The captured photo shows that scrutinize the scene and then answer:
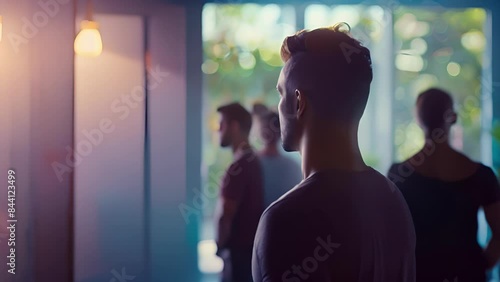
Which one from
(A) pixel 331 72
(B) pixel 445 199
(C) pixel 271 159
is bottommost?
(B) pixel 445 199

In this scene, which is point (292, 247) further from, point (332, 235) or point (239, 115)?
point (239, 115)

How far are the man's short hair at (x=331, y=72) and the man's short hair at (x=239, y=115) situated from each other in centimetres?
20

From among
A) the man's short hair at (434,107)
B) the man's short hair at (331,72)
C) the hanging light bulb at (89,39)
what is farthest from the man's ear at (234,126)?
the man's short hair at (434,107)

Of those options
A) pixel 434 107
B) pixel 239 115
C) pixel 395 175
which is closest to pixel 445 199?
pixel 395 175

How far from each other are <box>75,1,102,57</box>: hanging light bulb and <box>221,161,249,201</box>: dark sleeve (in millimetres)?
538

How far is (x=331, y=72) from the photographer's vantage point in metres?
1.50

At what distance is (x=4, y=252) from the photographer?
6.11 ft

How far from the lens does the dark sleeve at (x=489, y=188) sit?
177 cm

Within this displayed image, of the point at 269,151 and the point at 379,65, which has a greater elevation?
Answer: the point at 379,65

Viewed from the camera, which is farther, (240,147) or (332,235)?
(240,147)

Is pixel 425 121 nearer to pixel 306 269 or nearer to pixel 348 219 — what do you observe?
pixel 348 219

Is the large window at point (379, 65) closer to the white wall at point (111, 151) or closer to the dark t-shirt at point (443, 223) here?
the dark t-shirt at point (443, 223)

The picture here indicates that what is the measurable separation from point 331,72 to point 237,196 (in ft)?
1.52

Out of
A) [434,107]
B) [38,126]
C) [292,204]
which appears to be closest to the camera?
[292,204]
